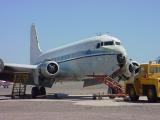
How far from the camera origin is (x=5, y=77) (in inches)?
1460

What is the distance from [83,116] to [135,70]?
53.9 ft

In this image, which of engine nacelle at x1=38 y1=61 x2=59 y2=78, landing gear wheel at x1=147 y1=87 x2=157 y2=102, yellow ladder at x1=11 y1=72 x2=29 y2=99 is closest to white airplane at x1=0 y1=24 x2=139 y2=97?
engine nacelle at x1=38 y1=61 x2=59 y2=78

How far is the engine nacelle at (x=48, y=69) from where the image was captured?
3247cm

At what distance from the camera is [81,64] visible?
33250 millimetres

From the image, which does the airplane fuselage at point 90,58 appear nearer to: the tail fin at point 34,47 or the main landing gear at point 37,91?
the main landing gear at point 37,91

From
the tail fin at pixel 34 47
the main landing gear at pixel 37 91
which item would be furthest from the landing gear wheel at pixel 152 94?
the tail fin at pixel 34 47

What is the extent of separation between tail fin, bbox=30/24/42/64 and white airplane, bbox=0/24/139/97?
9.26 m

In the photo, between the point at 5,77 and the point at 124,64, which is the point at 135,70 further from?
the point at 5,77

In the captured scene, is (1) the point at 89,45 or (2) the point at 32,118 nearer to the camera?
(2) the point at 32,118

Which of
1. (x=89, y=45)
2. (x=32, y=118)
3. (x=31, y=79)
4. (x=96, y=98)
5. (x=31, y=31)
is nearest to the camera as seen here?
(x=32, y=118)

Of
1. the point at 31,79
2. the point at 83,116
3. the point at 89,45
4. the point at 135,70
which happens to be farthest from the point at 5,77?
the point at 83,116

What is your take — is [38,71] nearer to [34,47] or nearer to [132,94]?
[132,94]

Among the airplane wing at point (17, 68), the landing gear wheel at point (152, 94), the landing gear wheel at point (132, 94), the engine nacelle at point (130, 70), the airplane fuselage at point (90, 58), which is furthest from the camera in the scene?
the airplane wing at point (17, 68)

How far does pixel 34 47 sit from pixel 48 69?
50.0ft
